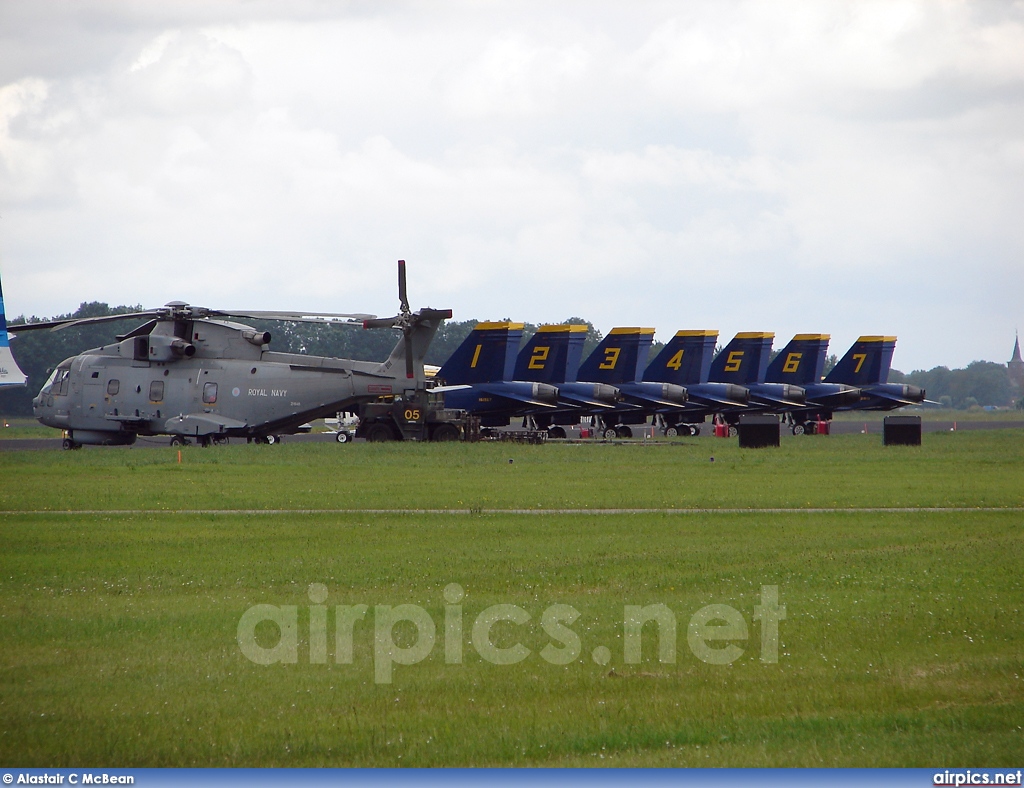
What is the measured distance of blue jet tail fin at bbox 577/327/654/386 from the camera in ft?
191

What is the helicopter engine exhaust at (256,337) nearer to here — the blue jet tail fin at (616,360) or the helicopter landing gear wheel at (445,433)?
the helicopter landing gear wheel at (445,433)

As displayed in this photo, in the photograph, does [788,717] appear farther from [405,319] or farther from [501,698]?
[405,319]

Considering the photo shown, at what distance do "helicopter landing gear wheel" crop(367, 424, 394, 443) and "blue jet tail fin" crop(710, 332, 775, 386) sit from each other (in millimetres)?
27252

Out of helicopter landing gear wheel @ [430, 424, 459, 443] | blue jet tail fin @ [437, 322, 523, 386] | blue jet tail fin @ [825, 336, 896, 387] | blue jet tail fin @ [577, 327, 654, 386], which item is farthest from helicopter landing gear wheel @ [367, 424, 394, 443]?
blue jet tail fin @ [825, 336, 896, 387]

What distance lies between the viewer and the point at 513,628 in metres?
10.7

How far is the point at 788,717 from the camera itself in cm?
828

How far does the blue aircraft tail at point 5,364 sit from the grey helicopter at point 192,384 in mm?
17076

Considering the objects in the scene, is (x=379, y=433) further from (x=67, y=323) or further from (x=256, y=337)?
(x=67, y=323)

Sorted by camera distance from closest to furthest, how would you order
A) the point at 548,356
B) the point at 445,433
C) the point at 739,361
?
the point at 445,433
the point at 548,356
the point at 739,361

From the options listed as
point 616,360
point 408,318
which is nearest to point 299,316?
point 408,318

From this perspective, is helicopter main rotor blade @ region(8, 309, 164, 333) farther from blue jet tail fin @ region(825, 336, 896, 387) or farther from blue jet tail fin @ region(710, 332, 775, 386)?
blue jet tail fin @ region(825, 336, 896, 387)

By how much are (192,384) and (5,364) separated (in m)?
18.8

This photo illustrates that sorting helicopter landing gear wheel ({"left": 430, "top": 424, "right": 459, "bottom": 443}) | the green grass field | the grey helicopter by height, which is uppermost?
the grey helicopter

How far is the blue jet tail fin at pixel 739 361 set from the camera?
64.4 metres
